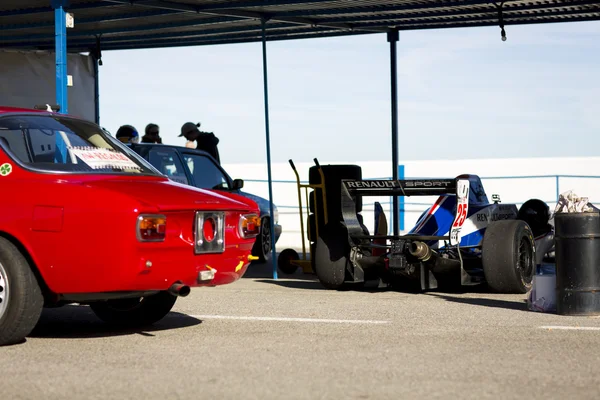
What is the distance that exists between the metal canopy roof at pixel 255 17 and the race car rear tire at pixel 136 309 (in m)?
5.70

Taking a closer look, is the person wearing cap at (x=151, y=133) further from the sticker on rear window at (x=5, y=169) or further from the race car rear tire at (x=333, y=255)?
the sticker on rear window at (x=5, y=169)

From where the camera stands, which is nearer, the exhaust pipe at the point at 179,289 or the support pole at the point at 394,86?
the exhaust pipe at the point at 179,289

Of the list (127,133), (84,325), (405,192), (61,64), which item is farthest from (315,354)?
(127,133)

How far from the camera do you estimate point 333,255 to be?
11.2 m

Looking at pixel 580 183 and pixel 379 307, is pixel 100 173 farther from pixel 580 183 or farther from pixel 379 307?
pixel 580 183

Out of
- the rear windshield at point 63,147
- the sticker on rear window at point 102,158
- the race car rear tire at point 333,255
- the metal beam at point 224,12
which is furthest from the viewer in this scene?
the metal beam at point 224,12

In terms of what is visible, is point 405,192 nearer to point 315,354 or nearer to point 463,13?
point 463,13

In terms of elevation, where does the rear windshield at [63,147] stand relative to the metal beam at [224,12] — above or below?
below

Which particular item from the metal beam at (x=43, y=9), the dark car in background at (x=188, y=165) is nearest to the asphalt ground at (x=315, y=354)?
the dark car in background at (x=188, y=165)

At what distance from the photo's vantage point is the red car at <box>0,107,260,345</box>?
6836 millimetres

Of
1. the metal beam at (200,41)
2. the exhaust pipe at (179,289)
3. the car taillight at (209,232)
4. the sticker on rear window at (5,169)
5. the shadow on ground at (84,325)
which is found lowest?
the shadow on ground at (84,325)

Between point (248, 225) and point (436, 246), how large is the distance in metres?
4.09

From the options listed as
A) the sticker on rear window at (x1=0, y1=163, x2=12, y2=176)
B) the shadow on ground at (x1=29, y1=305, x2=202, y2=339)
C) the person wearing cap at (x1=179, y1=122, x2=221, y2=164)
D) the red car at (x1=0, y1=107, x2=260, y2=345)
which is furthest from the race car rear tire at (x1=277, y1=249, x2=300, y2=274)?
the sticker on rear window at (x1=0, y1=163, x2=12, y2=176)

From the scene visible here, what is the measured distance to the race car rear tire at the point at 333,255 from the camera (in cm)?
1118
